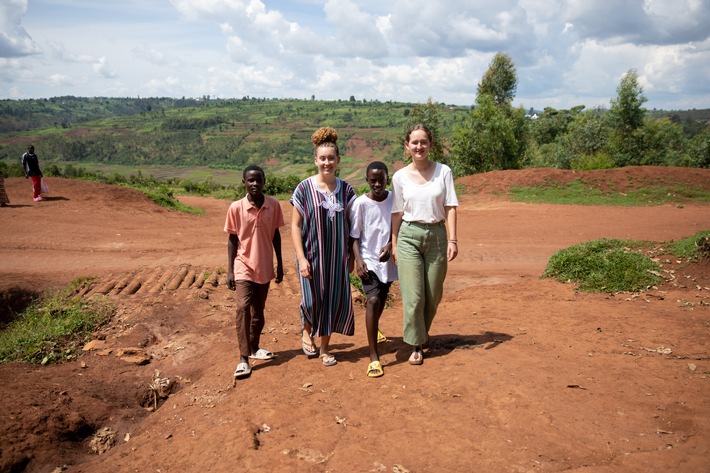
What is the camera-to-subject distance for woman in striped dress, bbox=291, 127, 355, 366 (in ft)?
12.2

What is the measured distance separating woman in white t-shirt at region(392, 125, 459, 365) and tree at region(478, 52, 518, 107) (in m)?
30.5

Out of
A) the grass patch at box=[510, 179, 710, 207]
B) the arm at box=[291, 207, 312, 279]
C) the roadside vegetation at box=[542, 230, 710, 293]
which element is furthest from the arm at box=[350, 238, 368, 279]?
the grass patch at box=[510, 179, 710, 207]

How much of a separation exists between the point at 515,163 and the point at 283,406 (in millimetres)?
23053

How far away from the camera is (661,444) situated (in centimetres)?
255

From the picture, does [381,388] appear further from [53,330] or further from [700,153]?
[700,153]

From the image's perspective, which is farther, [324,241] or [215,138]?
[215,138]

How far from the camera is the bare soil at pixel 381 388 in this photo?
2.67m

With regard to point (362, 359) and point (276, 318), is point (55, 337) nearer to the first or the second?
point (276, 318)

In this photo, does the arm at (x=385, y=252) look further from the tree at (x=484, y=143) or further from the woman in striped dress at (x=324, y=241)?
the tree at (x=484, y=143)

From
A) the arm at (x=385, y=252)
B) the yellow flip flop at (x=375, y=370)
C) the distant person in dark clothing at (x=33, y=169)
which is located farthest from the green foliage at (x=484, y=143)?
the yellow flip flop at (x=375, y=370)

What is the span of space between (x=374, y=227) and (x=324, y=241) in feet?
1.35

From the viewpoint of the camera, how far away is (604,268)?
20.1 feet

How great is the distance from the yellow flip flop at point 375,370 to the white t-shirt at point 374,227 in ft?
2.11

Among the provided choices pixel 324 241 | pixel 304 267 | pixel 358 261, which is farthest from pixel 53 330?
pixel 358 261
